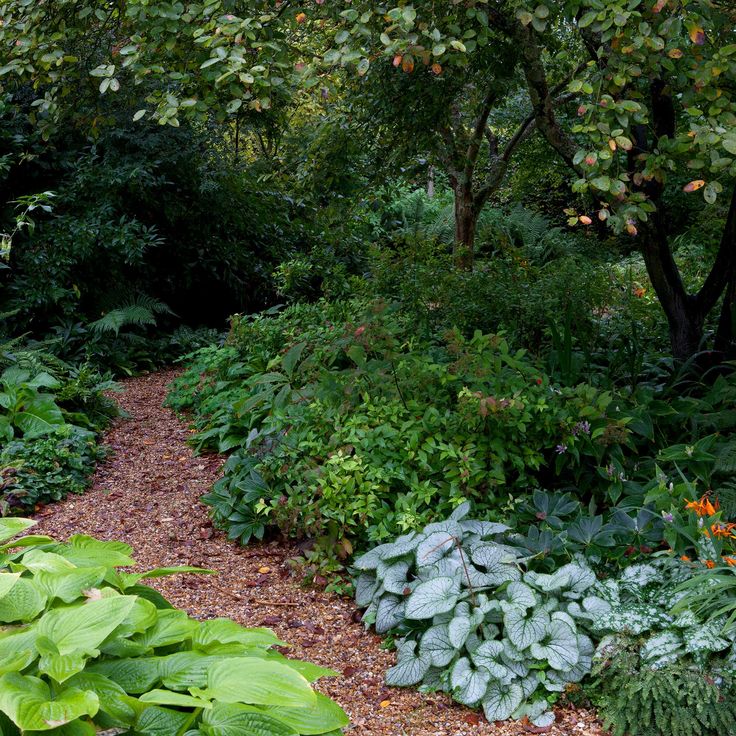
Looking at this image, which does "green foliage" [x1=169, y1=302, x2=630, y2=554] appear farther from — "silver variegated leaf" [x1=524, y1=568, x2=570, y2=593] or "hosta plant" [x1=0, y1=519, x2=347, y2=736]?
"hosta plant" [x1=0, y1=519, x2=347, y2=736]

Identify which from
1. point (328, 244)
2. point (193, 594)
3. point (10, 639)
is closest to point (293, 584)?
point (193, 594)

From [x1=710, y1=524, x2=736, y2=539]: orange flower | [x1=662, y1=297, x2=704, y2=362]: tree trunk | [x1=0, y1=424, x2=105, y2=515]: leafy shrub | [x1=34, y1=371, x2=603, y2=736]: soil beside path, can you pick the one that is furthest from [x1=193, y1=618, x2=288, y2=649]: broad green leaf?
[x1=662, y1=297, x2=704, y2=362]: tree trunk

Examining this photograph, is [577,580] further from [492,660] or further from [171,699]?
[171,699]

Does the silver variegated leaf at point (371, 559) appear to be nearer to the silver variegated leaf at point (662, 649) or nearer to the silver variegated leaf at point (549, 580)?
the silver variegated leaf at point (549, 580)

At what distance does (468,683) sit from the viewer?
2.85 metres

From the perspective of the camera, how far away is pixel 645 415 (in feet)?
14.1

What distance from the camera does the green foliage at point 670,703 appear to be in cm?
261

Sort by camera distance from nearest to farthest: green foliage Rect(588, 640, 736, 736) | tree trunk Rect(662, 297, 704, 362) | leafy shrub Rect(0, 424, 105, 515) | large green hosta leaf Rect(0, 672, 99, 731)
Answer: large green hosta leaf Rect(0, 672, 99, 731)
green foliage Rect(588, 640, 736, 736)
leafy shrub Rect(0, 424, 105, 515)
tree trunk Rect(662, 297, 704, 362)

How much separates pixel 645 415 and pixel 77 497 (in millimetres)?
3386

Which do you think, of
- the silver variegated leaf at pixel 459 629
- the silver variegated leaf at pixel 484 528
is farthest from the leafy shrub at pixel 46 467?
the silver variegated leaf at pixel 459 629

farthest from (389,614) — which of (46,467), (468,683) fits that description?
(46,467)

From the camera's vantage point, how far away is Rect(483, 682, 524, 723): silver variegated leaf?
2.80m

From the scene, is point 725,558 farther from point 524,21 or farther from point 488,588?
point 524,21

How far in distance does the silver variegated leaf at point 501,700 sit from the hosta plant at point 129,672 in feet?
4.39
